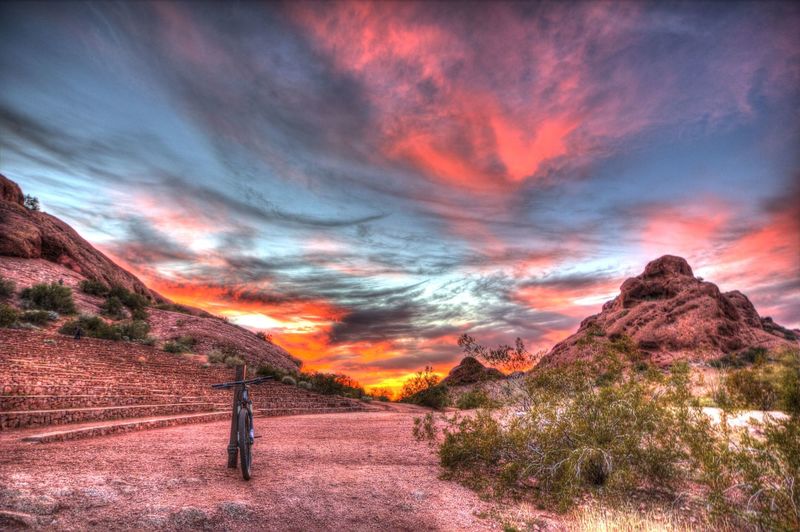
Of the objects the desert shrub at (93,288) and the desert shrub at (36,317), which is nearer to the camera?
the desert shrub at (36,317)

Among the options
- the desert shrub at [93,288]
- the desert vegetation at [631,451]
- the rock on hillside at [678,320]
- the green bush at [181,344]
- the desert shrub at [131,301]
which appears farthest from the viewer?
the desert shrub at [131,301]

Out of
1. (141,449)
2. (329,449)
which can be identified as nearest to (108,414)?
(141,449)

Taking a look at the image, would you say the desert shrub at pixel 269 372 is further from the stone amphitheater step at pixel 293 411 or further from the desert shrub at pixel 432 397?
the desert shrub at pixel 432 397

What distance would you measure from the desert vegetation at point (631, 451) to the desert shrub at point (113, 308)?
2895cm

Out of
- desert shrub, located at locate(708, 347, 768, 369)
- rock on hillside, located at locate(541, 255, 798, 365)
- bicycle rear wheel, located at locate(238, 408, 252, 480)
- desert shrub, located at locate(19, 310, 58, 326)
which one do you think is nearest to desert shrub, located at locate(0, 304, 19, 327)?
desert shrub, located at locate(19, 310, 58, 326)

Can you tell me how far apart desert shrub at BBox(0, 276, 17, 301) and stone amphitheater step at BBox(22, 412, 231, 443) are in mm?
19846

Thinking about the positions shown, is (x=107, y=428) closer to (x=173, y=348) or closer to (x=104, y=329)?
(x=104, y=329)

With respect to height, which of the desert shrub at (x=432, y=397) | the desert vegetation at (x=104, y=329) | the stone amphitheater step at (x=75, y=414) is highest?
the desert vegetation at (x=104, y=329)

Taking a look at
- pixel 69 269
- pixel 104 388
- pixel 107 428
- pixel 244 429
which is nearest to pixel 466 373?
pixel 104 388

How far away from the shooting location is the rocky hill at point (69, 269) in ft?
93.5

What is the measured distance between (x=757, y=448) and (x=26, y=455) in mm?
10709

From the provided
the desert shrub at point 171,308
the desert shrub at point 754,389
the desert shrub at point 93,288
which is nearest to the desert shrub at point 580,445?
the desert shrub at point 754,389

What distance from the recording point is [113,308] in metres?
28.9

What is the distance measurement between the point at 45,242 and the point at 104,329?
60.1 feet
